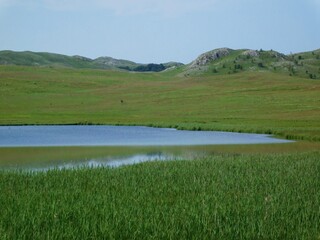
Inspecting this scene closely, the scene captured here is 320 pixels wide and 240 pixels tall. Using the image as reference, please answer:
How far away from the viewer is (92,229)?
41.9ft

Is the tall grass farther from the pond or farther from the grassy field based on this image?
the grassy field

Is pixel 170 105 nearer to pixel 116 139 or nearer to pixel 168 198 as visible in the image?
pixel 116 139

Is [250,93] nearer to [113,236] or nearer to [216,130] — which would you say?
[216,130]

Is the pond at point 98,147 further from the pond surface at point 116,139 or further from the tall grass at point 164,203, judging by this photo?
the tall grass at point 164,203

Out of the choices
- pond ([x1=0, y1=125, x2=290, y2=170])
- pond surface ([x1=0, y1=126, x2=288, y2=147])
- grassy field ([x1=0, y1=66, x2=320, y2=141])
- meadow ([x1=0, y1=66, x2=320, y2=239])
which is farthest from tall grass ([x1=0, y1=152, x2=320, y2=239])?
grassy field ([x1=0, y1=66, x2=320, y2=141])

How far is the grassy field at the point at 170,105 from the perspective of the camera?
69.2 m

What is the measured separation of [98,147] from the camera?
141 ft

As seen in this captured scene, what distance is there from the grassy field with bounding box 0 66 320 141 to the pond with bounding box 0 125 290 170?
9.25 meters

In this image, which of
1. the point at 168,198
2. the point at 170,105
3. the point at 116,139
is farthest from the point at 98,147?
the point at 170,105

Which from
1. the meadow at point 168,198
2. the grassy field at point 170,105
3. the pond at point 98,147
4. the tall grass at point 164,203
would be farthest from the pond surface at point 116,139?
the tall grass at point 164,203

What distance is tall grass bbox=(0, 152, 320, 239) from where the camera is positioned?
13.0 metres

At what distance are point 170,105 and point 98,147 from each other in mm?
60699

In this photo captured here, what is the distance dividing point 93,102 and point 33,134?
54.8m

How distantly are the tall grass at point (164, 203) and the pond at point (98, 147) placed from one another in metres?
6.79
